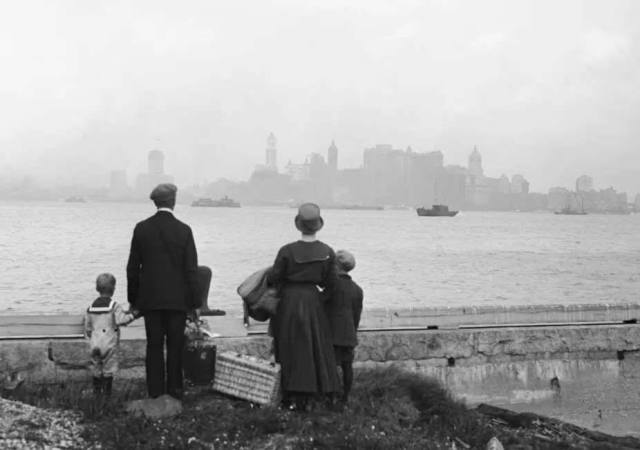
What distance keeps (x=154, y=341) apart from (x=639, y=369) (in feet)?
20.3

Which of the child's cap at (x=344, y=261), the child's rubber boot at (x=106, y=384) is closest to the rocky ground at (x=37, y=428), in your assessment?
the child's rubber boot at (x=106, y=384)

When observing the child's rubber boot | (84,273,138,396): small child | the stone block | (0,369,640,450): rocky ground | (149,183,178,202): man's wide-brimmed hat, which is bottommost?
(0,369,640,450): rocky ground

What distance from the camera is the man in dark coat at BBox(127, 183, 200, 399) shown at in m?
6.86

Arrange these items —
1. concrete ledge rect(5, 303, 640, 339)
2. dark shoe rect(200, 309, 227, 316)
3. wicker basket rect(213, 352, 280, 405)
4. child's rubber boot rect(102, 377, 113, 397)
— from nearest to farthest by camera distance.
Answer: wicker basket rect(213, 352, 280, 405), child's rubber boot rect(102, 377, 113, 397), concrete ledge rect(5, 303, 640, 339), dark shoe rect(200, 309, 227, 316)

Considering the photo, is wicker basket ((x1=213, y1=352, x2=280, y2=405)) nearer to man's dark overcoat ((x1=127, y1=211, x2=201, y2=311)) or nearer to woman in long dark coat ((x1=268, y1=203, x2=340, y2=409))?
woman in long dark coat ((x1=268, y1=203, x2=340, y2=409))

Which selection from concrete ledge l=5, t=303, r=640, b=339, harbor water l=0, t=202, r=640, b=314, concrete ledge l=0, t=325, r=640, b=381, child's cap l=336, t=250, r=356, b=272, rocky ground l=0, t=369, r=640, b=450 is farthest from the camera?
harbor water l=0, t=202, r=640, b=314

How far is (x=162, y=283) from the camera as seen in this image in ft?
22.5

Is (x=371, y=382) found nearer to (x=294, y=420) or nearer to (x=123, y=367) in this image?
(x=294, y=420)

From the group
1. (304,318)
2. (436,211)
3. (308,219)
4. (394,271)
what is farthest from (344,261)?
(436,211)

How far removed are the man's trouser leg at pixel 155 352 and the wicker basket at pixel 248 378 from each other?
56 cm

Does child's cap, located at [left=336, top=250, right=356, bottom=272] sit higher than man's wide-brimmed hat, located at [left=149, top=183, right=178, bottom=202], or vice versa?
man's wide-brimmed hat, located at [left=149, top=183, right=178, bottom=202]

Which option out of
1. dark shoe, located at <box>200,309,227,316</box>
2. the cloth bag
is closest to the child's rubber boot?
the cloth bag

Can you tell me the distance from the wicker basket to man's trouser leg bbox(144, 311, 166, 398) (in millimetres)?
563

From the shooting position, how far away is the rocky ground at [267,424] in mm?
6102
